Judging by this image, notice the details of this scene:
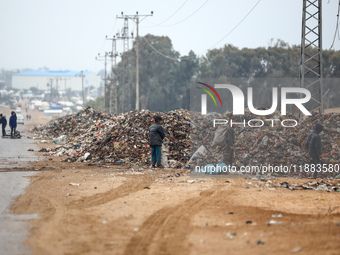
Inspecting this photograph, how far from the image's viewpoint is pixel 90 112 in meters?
38.2

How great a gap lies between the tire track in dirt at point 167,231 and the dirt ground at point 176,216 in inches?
0.5

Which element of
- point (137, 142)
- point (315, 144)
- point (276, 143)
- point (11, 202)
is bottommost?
point (11, 202)

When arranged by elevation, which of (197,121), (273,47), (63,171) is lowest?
(63,171)

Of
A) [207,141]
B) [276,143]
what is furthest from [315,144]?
[207,141]

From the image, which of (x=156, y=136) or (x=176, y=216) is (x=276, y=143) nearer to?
(x=156, y=136)

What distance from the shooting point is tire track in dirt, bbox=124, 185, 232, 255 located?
6.91 m

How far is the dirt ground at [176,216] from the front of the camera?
7023 millimetres

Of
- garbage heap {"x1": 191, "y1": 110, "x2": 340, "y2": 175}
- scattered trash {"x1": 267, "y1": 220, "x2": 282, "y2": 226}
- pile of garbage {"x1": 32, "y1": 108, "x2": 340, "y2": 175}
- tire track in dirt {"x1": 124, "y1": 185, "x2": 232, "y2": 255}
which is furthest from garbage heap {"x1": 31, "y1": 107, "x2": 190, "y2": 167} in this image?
scattered trash {"x1": 267, "y1": 220, "x2": 282, "y2": 226}

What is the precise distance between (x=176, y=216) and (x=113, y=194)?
301 centimetres

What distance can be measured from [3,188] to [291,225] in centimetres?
748

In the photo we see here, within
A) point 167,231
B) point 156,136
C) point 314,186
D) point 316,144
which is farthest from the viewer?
point 156,136

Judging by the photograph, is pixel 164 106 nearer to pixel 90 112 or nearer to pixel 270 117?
pixel 90 112

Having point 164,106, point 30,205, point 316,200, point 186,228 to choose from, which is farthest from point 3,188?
point 164,106

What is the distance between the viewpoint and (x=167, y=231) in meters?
7.85
